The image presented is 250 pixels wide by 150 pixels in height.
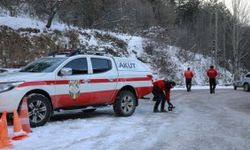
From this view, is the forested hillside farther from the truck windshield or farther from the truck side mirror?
the truck side mirror

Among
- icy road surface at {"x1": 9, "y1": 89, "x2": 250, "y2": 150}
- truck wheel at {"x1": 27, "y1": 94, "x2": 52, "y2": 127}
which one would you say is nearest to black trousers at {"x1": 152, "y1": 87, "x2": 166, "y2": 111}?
icy road surface at {"x1": 9, "y1": 89, "x2": 250, "y2": 150}

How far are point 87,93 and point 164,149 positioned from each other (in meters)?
4.49

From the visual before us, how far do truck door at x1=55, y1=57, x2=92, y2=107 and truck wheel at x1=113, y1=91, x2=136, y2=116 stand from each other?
1.22 meters

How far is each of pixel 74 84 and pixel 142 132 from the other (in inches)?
102

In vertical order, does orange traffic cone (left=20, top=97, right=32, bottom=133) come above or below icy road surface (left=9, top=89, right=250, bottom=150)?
above

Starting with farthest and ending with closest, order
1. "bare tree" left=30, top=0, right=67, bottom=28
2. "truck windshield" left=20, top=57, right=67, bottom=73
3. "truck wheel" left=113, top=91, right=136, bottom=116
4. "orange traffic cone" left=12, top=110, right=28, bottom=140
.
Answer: "bare tree" left=30, top=0, right=67, bottom=28 < "truck wheel" left=113, top=91, right=136, bottom=116 < "truck windshield" left=20, top=57, right=67, bottom=73 < "orange traffic cone" left=12, top=110, right=28, bottom=140

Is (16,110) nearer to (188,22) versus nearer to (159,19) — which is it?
(159,19)

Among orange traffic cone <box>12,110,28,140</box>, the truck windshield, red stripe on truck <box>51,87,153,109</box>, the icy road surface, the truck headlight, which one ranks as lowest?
the icy road surface

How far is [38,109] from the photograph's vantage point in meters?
12.1

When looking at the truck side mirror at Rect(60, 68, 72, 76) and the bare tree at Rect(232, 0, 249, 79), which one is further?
the bare tree at Rect(232, 0, 249, 79)

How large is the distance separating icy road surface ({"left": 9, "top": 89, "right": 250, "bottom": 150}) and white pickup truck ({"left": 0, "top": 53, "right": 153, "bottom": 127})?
466 mm

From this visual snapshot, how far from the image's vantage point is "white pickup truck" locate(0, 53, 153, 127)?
11891 millimetres

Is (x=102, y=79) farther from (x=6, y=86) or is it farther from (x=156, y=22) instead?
(x=156, y=22)

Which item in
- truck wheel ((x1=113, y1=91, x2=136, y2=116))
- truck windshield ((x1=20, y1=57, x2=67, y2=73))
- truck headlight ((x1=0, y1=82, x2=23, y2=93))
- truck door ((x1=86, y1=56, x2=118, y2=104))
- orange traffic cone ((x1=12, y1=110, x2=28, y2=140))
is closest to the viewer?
orange traffic cone ((x1=12, y1=110, x2=28, y2=140))
